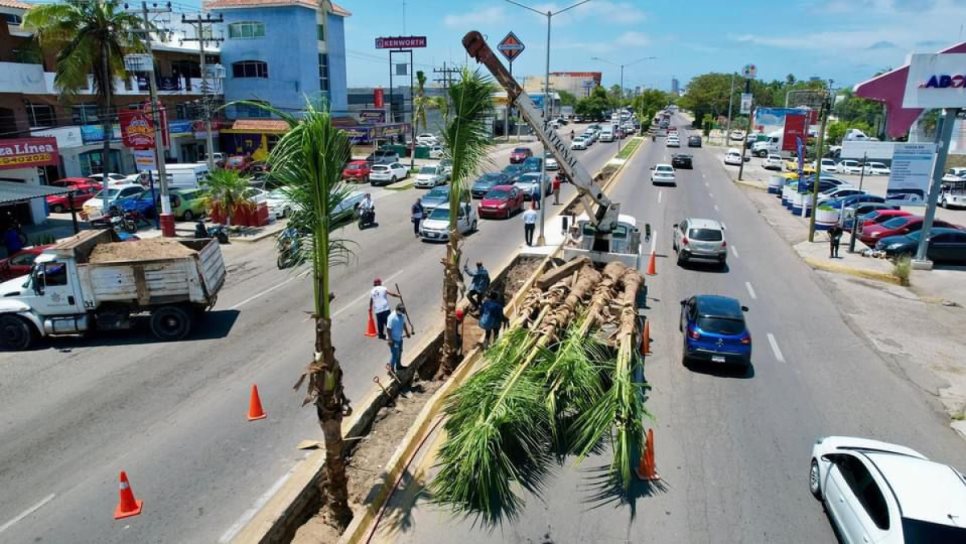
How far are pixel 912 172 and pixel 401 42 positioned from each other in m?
59.7

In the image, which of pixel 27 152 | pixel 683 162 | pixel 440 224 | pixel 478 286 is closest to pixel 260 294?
pixel 478 286

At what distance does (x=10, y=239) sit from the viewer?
78.5 ft

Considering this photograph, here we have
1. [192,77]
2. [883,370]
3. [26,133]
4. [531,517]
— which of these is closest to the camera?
[531,517]

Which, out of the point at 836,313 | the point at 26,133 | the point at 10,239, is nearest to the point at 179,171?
the point at 26,133

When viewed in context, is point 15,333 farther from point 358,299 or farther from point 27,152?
point 27,152

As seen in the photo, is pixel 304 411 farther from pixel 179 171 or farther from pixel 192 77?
pixel 192 77

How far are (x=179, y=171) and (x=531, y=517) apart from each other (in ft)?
107

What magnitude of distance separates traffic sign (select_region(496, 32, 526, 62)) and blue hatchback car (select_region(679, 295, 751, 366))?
13493 millimetres

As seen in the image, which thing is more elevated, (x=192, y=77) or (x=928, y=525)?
(x=192, y=77)

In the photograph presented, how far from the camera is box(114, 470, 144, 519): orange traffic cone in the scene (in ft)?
30.3

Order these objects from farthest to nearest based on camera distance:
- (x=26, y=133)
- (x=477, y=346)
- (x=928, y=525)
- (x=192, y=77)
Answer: (x=192, y=77)
(x=26, y=133)
(x=477, y=346)
(x=928, y=525)

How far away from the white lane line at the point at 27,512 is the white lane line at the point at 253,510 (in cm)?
310

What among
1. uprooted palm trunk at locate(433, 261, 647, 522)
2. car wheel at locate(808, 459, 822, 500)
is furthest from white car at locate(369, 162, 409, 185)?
car wheel at locate(808, 459, 822, 500)

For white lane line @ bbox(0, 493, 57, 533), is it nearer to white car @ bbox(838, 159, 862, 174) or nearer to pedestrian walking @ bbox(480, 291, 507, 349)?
pedestrian walking @ bbox(480, 291, 507, 349)
